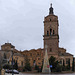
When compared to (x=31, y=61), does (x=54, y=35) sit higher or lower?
higher

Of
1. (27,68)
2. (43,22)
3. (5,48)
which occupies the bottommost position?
(27,68)

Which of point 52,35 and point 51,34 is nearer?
point 52,35

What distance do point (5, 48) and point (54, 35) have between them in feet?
118

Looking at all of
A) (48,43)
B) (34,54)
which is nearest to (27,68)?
(48,43)

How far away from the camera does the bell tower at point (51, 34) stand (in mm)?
73188

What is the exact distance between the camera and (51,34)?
74.1m

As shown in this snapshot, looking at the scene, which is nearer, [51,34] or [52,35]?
[52,35]

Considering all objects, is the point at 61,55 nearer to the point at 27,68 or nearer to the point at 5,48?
the point at 27,68

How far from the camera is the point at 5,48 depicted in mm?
102438

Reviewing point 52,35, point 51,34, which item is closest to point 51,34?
point 51,34

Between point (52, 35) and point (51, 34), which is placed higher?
point (51, 34)

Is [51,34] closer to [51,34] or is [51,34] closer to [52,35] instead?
[51,34]

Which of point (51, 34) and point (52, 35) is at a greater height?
Result: point (51, 34)

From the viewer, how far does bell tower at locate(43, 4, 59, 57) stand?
2881 inches
